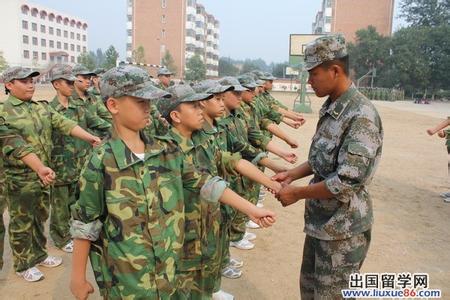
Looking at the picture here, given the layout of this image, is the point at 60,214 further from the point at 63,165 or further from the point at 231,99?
the point at 231,99

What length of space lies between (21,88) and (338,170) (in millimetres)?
3127

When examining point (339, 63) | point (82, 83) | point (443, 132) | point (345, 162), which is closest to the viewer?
point (345, 162)

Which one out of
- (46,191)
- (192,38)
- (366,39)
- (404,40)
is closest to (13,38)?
(192,38)

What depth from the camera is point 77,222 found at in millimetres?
1961

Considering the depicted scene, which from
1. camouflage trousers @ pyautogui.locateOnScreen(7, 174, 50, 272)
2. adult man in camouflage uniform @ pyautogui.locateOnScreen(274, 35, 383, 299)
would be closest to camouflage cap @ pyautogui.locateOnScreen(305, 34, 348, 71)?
adult man in camouflage uniform @ pyautogui.locateOnScreen(274, 35, 383, 299)

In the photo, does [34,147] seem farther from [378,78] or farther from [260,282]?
[378,78]

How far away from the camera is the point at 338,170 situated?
7.11ft

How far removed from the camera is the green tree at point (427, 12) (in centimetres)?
5149

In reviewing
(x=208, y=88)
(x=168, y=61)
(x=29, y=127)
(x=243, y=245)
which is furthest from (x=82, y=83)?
(x=168, y=61)

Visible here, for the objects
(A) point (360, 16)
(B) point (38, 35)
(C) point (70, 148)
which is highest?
(A) point (360, 16)

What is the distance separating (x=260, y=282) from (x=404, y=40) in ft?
160

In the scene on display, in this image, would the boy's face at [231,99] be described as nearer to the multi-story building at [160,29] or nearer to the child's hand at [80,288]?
the child's hand at [80,288]

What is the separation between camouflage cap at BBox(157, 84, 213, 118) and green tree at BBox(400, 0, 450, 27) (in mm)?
56443

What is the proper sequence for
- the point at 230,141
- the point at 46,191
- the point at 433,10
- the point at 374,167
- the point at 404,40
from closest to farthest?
the point at 374,167, the point at 230,141, the point at 46,191, the point at 404,40, the point at 433,10
